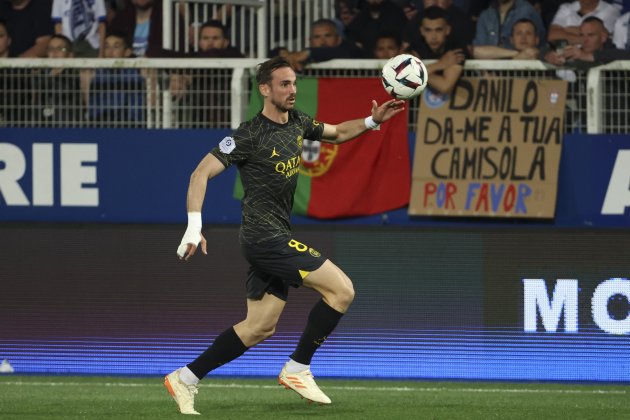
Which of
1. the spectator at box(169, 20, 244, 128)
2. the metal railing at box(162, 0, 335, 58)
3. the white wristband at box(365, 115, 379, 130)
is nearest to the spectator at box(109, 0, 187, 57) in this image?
the metal railing at box(162, 0, 335, 58)

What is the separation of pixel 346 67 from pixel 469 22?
4.68 feet

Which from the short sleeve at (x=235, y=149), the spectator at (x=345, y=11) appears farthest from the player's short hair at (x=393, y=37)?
the short sleeve at (x=235, y=149)

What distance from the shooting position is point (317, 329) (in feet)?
28.0

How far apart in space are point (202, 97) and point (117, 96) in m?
0.75

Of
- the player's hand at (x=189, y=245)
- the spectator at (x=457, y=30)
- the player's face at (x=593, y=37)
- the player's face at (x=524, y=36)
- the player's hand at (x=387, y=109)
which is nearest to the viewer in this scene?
the player's hand at (x=189, y=245)

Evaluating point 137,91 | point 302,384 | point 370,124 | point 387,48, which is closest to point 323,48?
point 387,48

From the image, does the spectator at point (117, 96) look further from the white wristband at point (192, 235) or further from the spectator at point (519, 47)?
the white wristband at point (192, 235)

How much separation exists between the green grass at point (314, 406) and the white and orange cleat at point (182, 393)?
7 cm

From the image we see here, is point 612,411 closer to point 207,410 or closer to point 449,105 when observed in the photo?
point 207,410

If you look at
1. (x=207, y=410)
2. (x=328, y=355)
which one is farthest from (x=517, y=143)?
(x=207, y=410)

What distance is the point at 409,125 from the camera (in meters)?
11.5

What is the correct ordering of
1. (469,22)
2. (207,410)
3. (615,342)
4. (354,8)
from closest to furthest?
1. (207,410)
2. (615,342)
3. (469,22)
4. (354,8)

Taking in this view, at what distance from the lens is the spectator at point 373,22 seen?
12641mm

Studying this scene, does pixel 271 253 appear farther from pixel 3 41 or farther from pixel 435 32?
pixel 3 41
